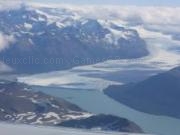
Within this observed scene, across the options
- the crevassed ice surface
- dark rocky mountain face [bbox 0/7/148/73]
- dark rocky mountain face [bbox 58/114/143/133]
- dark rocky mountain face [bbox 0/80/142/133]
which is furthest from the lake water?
the crevassed ice surface

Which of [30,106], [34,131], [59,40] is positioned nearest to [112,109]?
[30,106]

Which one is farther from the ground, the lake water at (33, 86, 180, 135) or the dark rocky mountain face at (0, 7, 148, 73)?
the dark rocky mountain face at (0, 7, 148, 73)

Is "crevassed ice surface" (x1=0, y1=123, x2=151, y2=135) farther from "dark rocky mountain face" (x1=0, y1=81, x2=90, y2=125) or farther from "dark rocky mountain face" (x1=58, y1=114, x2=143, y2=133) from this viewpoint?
"dark rocky mountain face" (x1=0, y1=81, x2=90, y2=125)

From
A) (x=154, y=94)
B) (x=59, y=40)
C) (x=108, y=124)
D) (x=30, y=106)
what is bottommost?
(x=108, y=124)

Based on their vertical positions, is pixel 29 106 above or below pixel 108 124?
above

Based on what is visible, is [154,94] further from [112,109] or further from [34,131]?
[34,131]

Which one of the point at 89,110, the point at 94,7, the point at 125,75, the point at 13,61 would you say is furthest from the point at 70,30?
the point at 89,110
